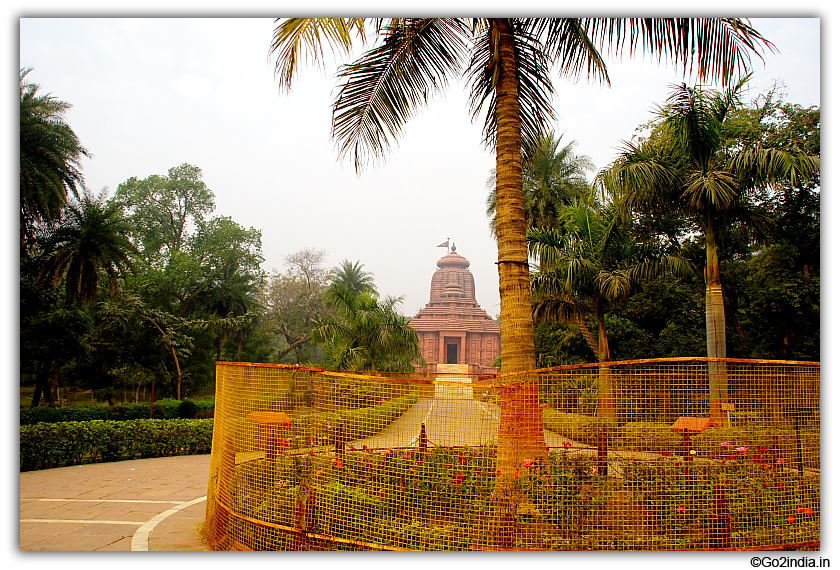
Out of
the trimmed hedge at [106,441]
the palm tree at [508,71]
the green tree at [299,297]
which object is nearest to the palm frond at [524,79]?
the palm tree at [508,71]

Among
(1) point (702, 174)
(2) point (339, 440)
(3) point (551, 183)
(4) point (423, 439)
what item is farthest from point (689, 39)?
(3) point (551, 183)

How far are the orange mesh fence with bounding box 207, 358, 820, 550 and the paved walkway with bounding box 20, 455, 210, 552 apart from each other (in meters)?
1.60

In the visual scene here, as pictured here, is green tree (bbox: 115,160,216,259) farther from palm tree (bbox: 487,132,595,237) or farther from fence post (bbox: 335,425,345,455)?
fence post (bbox: 335,425,345,455)

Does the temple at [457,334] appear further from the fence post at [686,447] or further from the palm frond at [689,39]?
the fence post at [686,447]

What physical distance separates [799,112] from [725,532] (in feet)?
36.2

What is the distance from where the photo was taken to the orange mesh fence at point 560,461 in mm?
3246

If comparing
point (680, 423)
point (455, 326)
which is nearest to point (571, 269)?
point (680, 423)

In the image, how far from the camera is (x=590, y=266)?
1095cm

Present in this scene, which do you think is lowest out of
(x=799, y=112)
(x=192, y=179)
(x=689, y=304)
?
(x=689, y=304)

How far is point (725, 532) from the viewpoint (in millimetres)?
3264

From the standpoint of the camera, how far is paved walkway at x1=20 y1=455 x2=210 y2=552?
4371 mm

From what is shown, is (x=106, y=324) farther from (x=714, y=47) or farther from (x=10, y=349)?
(x=714, y=47)

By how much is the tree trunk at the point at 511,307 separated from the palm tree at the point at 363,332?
1025 centimetres

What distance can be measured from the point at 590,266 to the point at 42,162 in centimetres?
987
